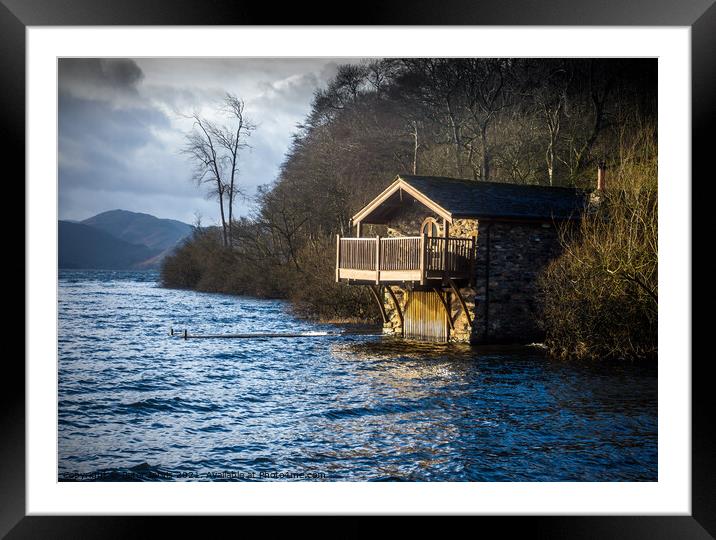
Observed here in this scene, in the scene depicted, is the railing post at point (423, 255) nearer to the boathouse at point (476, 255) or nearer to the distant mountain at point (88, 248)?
the boathouse at point (476, 255)

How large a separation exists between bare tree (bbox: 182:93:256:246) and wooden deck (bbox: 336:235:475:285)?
3.96 metres

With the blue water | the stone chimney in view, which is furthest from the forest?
the blue water

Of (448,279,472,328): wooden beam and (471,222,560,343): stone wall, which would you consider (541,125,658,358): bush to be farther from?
(448,279,472,328): wooden beam

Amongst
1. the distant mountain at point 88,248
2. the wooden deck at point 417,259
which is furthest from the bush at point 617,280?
the distant mountain at point 88,248

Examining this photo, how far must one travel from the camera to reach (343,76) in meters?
14.7

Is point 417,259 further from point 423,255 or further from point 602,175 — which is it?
point 602,175

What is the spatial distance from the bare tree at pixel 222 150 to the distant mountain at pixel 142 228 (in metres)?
1.46

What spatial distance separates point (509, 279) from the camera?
1630cm

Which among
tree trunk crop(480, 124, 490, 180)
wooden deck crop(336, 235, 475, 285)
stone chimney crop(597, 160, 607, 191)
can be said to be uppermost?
tree trunk crop(480, 124, 490, 180)

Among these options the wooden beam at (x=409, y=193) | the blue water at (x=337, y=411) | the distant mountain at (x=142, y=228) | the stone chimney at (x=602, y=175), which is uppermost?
the stone chimney at (x=602, y=175)

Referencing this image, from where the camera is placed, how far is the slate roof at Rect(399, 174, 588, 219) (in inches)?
622

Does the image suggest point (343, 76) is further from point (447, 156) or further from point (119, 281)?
point (119, 281)
